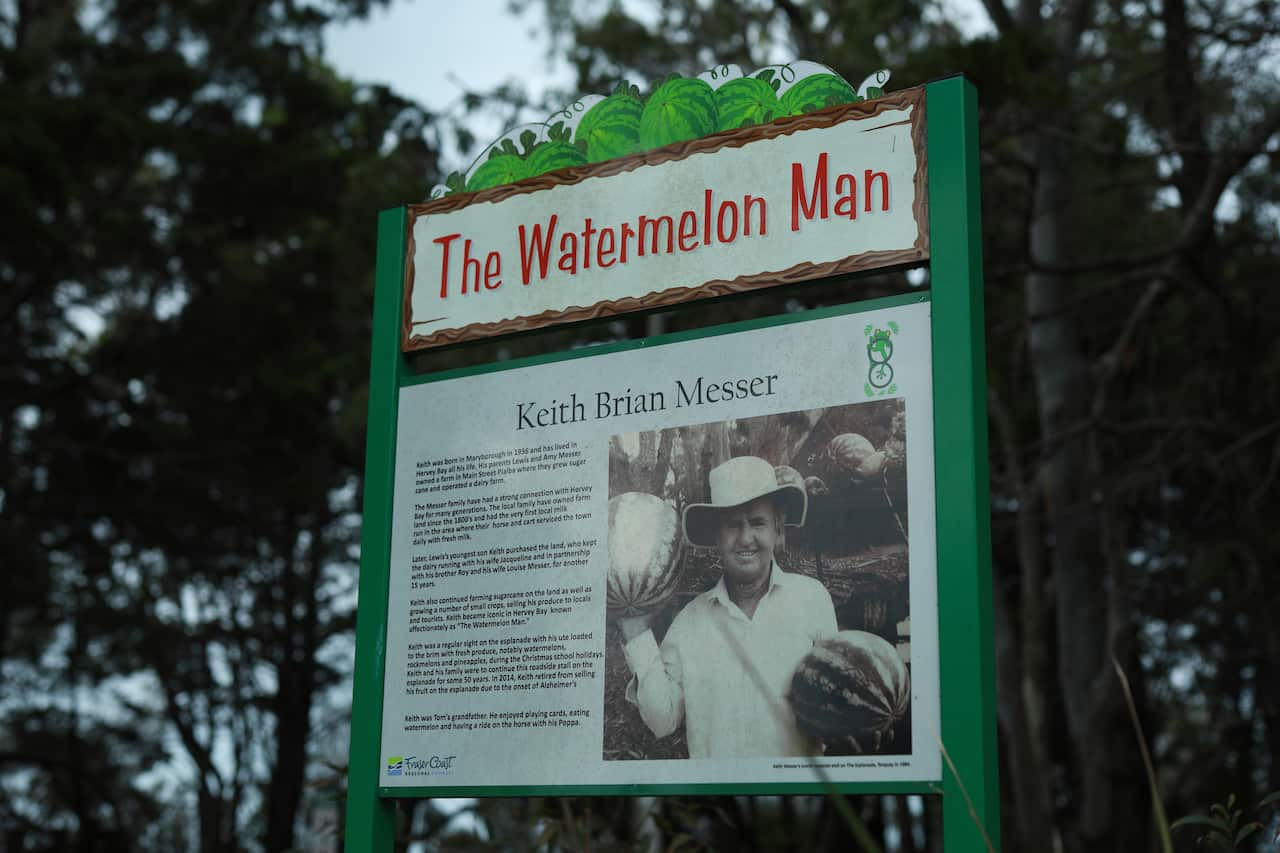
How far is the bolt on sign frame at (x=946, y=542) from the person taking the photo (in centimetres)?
302

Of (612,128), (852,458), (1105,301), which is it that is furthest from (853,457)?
(1105,301)

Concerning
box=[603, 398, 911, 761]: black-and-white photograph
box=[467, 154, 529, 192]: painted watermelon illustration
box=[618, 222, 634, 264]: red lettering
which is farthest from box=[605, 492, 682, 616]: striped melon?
box=[467, 154, 529, 192]: painted watermelon illustration

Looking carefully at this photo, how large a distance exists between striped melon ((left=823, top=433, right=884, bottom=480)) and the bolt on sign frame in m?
0.15

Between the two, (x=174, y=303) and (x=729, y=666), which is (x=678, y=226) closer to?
(x=729, y=666)

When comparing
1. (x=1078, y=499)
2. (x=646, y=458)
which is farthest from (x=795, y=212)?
(x=1078, y=499)

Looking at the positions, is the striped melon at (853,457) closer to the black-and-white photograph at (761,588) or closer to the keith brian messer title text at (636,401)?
the black-and-white photograph at (761,588)

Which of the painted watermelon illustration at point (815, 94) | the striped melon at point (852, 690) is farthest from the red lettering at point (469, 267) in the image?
the striped melon at point (852, 690)

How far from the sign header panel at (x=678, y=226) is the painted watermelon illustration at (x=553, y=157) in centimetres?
8

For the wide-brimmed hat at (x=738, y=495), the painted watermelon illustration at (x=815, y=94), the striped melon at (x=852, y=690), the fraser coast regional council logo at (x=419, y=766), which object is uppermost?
the painted watermelon illustration at (x=815, y=94)

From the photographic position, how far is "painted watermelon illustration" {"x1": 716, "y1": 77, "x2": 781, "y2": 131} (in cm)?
381

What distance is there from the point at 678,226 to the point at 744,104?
382 mm

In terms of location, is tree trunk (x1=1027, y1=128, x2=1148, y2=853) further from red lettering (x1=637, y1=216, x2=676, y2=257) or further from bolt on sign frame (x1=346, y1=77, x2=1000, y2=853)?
bolt on sign frame (x1=346, y1=77, x2=1000, y2=853)

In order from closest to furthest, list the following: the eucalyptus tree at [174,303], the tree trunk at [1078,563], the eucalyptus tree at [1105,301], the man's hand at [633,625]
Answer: the man's hand at [633,625], the eucalyptus tree at [1105,301], the tree trunk at [1078,563], the eucalyptus tree at [174,303]

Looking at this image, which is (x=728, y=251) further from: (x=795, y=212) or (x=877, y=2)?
(x=877, y=2)
